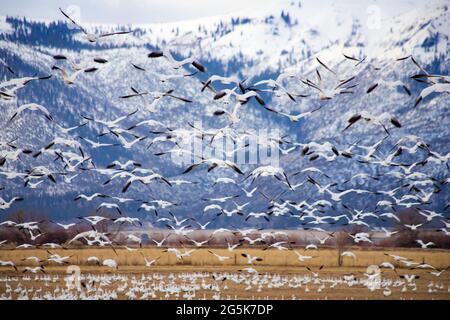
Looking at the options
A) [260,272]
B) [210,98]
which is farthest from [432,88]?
[210,98]

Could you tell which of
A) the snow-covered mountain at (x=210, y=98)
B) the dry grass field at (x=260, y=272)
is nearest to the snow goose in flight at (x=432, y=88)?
the dry grass field at (x=260, y=272)

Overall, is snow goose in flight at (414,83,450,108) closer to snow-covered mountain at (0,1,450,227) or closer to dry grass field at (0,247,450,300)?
dry grass field at (0,247,450,300)

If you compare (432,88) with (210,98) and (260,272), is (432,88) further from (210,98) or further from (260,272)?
(210,98)

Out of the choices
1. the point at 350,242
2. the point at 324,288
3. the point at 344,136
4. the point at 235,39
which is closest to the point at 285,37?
the point at 235,39

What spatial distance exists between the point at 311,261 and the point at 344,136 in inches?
597

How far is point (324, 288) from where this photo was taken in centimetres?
2141

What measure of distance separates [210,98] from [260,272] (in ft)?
59.9

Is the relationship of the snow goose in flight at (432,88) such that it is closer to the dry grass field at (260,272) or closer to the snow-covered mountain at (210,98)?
the dry grass field at (260,272)

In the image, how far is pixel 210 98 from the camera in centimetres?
4250

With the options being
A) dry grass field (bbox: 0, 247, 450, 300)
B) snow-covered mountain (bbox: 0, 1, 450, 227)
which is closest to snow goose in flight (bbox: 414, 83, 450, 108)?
dry grass field (bbox: 0, 247, 450, 300)

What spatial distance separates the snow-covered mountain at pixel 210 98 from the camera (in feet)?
116

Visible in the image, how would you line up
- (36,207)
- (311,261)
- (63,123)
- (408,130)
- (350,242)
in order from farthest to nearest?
1. (408,130)
2. (63,123)
3. (36,207)
4. (350,242)
5. (311,261)

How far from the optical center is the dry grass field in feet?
67.2

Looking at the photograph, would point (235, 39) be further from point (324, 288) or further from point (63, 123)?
point (324, 288)
